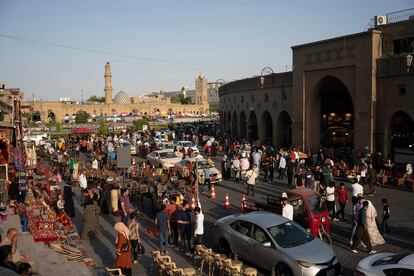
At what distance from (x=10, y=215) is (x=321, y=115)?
23.8 meters

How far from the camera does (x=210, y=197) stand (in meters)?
20.1

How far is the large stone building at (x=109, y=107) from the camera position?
98.3m

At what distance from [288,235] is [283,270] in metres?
0.97

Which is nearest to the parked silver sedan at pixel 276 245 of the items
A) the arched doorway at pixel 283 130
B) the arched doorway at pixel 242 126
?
the arched doorway at pixel 283 130

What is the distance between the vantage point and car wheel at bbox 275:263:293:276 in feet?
31.9

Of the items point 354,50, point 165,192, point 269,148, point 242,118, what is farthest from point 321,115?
point 165,192

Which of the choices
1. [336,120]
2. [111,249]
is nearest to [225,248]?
[111,249]

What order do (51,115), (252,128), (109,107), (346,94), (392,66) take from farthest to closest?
(109,107) < (51,115) < (252,128) < (346,94) < (392,66)

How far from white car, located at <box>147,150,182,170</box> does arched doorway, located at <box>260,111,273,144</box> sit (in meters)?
12.6

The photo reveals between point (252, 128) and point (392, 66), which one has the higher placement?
point (392, 66)

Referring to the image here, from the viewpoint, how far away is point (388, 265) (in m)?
8.28

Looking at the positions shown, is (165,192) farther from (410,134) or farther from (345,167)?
(410,134)

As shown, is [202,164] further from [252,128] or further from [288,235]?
[252,128]

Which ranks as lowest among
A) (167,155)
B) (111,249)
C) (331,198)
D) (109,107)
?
(111,249)
